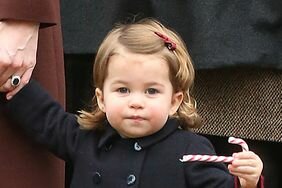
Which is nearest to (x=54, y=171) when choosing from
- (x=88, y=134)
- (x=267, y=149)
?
(x=88, y=134)

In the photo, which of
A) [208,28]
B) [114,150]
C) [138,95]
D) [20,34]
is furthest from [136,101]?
[208,28]

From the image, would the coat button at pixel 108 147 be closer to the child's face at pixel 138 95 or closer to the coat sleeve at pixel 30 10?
the child's face at pixel 138 95

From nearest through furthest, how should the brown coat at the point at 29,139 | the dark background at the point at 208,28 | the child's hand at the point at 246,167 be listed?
the child's hand at the point at 246,167 < the brown coat at the point at 29,139 < the dark background at the point at 208,28

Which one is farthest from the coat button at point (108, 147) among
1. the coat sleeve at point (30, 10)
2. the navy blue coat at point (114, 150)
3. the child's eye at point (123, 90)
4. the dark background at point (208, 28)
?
the dark background at point (208, 28)

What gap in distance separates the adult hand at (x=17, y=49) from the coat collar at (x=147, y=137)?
0.17 m

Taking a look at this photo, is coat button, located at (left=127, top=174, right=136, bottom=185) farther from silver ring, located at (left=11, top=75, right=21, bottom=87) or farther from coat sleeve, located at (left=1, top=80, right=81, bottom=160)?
silver ring, located at (left=11, top=75, right=21, bottom=87)

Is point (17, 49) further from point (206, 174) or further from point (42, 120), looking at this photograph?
point (206, 174)

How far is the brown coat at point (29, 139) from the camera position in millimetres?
1492

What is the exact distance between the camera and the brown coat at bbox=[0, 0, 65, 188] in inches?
58.7

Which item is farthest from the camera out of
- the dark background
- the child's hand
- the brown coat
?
the dark background

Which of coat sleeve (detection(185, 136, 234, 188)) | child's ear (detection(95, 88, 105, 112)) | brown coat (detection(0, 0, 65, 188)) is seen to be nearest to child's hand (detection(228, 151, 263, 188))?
coat sleeve (detection(185, 136, 234, 188))

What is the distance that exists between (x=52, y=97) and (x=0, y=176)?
0.57 feet

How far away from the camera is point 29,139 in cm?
159

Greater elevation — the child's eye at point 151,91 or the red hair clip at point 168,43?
the red hair clip at point 168,43
